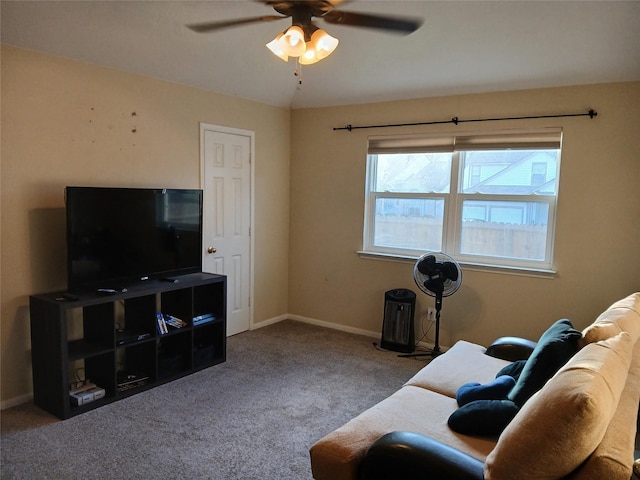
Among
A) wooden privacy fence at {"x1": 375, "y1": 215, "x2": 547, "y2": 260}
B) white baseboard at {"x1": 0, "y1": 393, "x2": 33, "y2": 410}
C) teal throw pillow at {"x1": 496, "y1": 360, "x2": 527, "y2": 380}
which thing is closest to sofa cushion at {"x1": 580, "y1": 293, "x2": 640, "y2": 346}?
teal throw pillow at {"x1": 496, "y1": 360, "x2": 527, "y2": 380}

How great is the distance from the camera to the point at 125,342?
3264 millimetres

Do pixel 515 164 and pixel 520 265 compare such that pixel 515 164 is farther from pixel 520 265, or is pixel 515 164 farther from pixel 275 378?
pixel 275 378

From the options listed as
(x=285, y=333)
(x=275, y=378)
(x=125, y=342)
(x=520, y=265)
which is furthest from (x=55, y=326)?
(x=520, y=265)

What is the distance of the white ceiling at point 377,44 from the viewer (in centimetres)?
293

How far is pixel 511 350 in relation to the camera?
116 inches

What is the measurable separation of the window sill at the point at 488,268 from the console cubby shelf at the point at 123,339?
64.1 inches

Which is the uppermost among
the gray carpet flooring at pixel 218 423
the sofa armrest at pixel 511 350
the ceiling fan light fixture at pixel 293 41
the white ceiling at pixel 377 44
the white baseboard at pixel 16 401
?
the white ceiling at pixel 377 44

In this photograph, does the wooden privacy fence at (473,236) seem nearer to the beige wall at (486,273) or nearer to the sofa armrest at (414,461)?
the beige wall at (486,273)

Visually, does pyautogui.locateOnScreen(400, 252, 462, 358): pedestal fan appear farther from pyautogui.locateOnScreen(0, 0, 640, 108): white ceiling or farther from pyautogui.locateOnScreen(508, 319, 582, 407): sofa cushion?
pyautogui.locateOnScreen(508, 319, 582, 407): sofa cushion

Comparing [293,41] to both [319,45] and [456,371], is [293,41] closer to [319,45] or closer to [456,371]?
[319,45]

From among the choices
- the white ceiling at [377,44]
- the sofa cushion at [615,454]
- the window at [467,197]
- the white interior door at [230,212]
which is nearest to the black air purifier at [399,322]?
the window at [467,197]

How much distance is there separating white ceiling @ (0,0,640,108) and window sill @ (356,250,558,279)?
1.51m

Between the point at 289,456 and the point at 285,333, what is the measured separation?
2246mm

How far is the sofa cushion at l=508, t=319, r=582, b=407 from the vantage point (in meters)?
1.96
